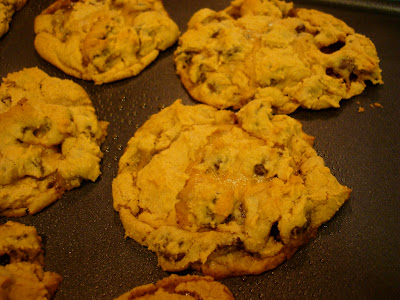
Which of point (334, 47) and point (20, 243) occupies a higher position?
point (334, 47)

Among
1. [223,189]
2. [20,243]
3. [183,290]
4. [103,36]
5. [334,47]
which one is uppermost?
[103,36]

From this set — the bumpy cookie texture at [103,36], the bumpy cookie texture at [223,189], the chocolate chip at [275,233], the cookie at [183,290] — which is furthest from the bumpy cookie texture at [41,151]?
the chocolate chip at [275,233]

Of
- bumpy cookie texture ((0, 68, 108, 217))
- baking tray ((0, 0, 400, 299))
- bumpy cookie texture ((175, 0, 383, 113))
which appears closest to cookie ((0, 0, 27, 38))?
baking tray ((0, 0, 400, 299))

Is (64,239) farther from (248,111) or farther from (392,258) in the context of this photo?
(392,258)

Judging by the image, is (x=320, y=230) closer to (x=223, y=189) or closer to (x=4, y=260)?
(x=223, y=189)

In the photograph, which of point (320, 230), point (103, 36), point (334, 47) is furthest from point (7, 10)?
point (320, 230)

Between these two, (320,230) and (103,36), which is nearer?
(320,230)
